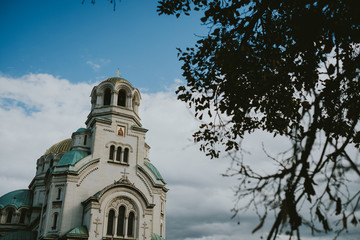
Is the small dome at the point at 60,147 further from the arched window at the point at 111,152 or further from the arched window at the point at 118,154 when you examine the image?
the arched window at the point at 118,154

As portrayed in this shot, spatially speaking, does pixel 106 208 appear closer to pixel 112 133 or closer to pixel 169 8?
pixel 112 133

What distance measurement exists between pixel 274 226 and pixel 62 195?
26222 millimetres

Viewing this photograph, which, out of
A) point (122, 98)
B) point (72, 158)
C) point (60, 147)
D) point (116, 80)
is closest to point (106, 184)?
point (72, 158)

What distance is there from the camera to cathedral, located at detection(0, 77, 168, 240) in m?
25.0

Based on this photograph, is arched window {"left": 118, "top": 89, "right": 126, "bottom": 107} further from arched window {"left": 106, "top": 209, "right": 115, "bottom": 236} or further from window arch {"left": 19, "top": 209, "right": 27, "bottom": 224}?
window arch {"left": 19, "top": 209, "right": 27, "bottom": 224}

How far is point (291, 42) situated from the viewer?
7191 mm

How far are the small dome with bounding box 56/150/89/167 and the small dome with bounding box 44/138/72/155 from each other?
13.5m

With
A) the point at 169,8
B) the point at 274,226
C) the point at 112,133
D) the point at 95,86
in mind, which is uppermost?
the point at 95,86

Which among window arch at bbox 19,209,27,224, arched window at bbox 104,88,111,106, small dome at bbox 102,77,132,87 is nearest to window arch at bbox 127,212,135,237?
arched window at bbox 104,88,111,106

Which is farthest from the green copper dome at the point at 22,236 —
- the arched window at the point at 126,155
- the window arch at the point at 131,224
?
the arched window at the point at 126,155

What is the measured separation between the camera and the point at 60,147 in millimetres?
42094

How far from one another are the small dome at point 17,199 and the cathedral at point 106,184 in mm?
1980

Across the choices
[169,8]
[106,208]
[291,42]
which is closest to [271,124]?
[291,42]

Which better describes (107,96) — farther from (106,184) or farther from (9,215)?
(9,215)
